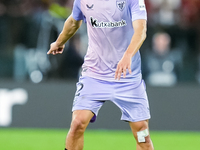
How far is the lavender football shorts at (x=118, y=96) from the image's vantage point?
5.29 metres

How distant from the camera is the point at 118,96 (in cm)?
530

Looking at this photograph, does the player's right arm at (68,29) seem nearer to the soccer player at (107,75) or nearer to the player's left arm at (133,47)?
the soccer player at (107,75)

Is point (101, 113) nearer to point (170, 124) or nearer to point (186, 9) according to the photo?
point (170, 124)

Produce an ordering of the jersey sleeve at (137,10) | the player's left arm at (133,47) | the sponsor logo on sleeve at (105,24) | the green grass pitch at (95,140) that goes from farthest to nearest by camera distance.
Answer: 1. the green grass pitch at (95,140)
2. the sponsor logo on sleeve at (105,24)
3. the jersey sleeve at (137,10)
4. the player's left arm at (133,47)

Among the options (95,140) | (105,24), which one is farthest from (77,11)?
(95,140)

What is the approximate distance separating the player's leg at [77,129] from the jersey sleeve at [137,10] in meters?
1.11

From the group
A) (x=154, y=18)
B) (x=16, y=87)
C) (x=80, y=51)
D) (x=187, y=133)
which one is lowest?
(x=187, y=133)

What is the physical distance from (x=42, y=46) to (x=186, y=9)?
305 cm

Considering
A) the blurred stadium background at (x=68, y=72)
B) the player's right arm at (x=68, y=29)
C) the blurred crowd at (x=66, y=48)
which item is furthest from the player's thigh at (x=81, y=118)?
the blurred crowd at (x=66, y=48)

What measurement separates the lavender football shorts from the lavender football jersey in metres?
0.08

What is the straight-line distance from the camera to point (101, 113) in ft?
32.3

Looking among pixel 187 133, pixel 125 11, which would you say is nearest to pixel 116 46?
pixel 125 11

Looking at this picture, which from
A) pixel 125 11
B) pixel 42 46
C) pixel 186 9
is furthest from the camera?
pixel 186 9

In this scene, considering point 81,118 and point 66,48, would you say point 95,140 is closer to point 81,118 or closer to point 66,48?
point 66,48
